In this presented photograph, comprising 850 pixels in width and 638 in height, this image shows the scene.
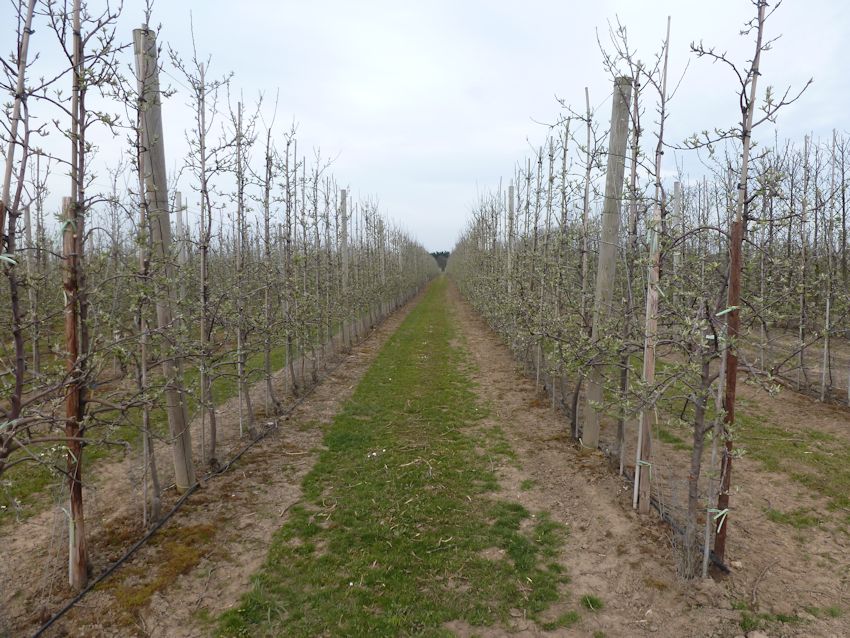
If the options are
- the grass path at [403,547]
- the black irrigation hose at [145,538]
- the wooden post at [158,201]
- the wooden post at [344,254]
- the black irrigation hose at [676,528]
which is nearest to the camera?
the black irrigation hose at [145,538]

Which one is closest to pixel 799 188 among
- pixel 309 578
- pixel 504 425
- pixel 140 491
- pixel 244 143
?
pixel 504 425

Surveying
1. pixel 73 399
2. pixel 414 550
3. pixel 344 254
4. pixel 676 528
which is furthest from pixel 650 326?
pixel 344 254

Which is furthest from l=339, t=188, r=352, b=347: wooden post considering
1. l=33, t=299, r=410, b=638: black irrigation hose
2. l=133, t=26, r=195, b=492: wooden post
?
l=133, t=26, r=195, b=492: wooden post

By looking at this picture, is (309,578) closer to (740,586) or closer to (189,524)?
(189,524)

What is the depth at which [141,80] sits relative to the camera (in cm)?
457

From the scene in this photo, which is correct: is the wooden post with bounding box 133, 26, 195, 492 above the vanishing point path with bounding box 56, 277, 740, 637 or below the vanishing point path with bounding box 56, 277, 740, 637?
above

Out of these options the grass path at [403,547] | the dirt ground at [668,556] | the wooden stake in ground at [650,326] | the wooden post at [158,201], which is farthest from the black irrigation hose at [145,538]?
the wooden stake in ground at [650,326]

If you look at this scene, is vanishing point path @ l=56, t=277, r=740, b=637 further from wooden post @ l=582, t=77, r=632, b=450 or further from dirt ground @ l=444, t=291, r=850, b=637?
wooden post @ l=582, t=77, r=632, b=450

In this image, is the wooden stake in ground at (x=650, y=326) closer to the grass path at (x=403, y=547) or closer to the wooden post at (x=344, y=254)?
the grass path at (x=403, y=547)

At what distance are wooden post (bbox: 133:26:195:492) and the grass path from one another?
149 centimetres

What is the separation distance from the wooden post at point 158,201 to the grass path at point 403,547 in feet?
4.90

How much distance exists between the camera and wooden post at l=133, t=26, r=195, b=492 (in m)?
4.49

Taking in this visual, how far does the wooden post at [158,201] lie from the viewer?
4492mm

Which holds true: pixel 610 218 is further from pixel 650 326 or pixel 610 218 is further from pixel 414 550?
pixel 414 550
